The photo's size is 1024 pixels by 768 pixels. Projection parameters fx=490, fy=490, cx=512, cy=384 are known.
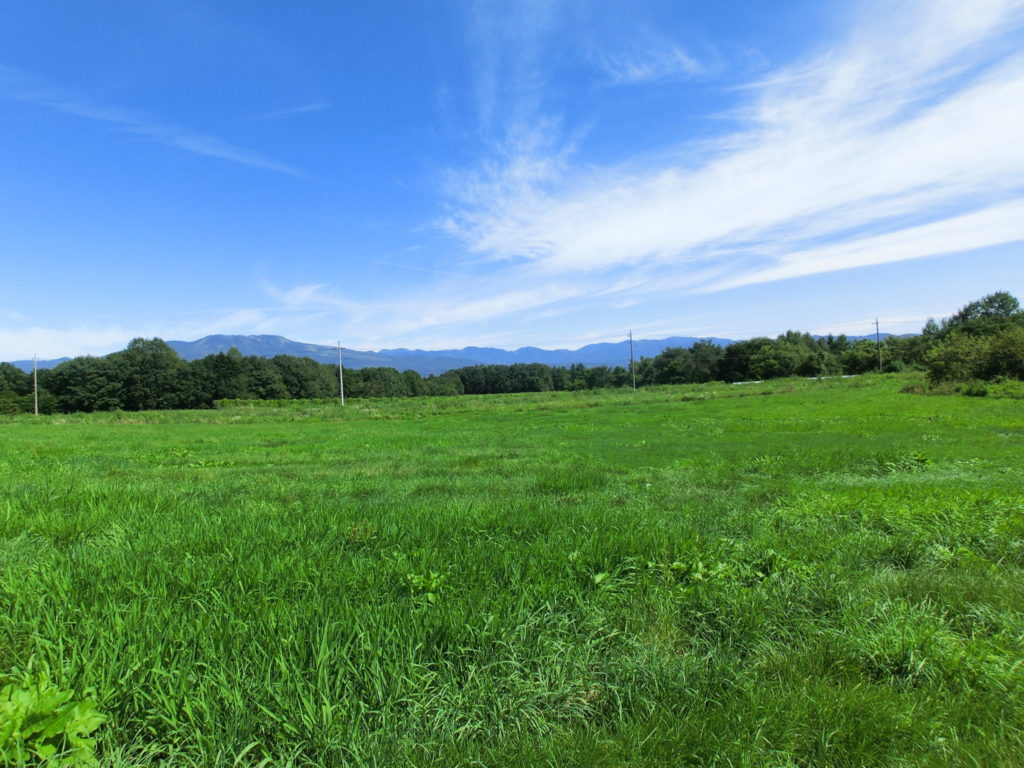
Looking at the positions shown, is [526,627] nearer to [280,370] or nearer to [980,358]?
[980,358]

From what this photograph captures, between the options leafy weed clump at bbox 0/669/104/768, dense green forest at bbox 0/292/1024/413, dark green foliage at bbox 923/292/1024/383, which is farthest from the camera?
dense green forest at bbox 0/292/1024/413

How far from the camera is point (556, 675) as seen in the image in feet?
9.09

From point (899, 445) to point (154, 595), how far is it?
1565 centimetres

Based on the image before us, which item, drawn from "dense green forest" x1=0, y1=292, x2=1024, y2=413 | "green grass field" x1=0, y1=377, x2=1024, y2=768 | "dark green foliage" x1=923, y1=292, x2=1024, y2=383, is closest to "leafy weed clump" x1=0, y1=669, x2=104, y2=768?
"green grass field" x1=0, y1=377, x2=1024, y2=768

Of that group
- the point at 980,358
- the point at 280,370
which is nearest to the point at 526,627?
the point at 980,358

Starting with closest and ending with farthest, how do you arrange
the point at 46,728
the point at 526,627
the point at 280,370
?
1. the point at 46,728
2. the point at 526,627
3. the point at 280,370

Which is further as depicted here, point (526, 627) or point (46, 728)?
point (526, 627)

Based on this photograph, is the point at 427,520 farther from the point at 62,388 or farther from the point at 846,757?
the point at 62,388

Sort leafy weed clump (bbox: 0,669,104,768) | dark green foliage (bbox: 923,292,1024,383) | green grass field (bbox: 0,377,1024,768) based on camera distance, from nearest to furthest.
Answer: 1. leafy weed clump (bbox: 0,669,104,768)
2. green grass field (bbox: 0,377,1024,768)
3. dark green foliage (bbox: 923,292,1024,383)

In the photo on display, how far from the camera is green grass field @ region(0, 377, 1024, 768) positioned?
2291mm

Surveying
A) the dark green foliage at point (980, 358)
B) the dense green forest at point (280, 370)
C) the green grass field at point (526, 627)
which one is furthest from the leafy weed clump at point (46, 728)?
the dense green forest at point (280, 370)

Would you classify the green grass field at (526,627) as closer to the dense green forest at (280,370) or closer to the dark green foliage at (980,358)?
the dark green foliage at (980,358)

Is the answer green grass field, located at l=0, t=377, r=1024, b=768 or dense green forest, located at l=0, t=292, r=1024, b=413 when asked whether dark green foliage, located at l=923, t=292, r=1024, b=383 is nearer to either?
dense green forest, located at l=0, t=292, r=1024, b=413

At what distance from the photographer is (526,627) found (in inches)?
122
